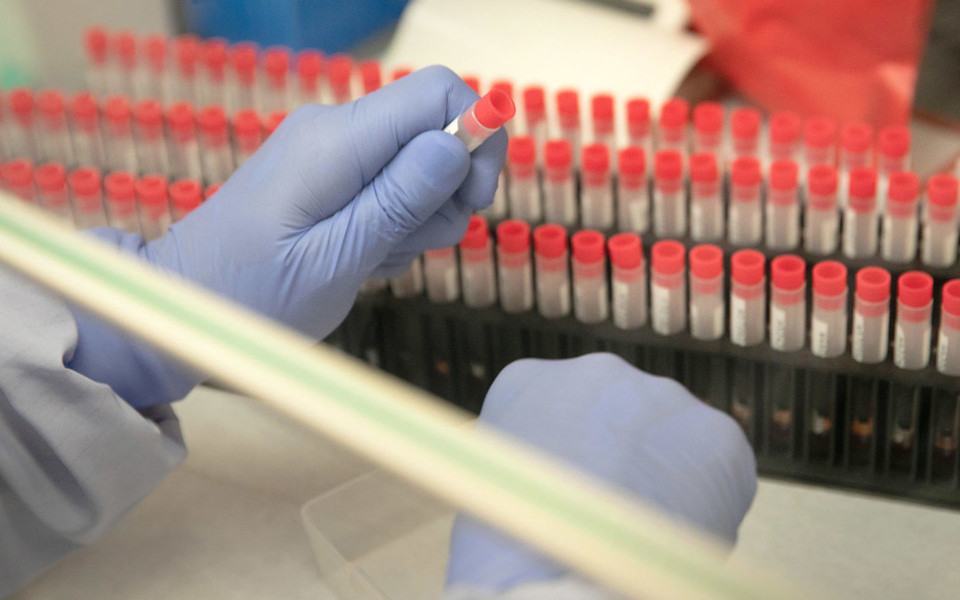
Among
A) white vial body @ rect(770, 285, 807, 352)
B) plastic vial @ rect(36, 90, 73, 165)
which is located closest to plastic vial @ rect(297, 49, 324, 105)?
plastic vial @ rect(36, 90, 73, 165)

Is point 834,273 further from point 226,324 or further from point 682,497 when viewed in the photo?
point 226,324

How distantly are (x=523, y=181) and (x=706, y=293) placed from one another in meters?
0.37

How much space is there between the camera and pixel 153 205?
1.59 metres

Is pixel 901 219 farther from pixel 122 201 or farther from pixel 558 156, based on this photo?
pixel 122 201

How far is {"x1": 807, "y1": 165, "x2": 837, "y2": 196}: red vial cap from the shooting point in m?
1.37

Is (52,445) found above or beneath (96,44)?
beneath

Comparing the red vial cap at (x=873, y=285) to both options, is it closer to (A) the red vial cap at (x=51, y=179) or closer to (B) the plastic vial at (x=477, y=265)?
(B) the plastic vial at (x=477, y=265)

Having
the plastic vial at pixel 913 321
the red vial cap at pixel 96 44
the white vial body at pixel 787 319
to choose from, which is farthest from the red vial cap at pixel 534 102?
the red vial cap at pixel 96 44

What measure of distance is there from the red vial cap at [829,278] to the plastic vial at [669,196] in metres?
0.26

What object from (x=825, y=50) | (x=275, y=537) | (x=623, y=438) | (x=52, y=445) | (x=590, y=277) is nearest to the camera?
(x=623, y=438)

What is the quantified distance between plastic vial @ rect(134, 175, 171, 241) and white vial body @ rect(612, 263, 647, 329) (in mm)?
739

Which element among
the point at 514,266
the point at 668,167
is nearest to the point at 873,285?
the point at 668,167

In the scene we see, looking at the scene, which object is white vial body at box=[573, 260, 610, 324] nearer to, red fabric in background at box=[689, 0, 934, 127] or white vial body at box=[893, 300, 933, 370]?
white vial body at box=[893, 300, 933, 370]

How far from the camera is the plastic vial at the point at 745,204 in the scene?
55.6 inches
